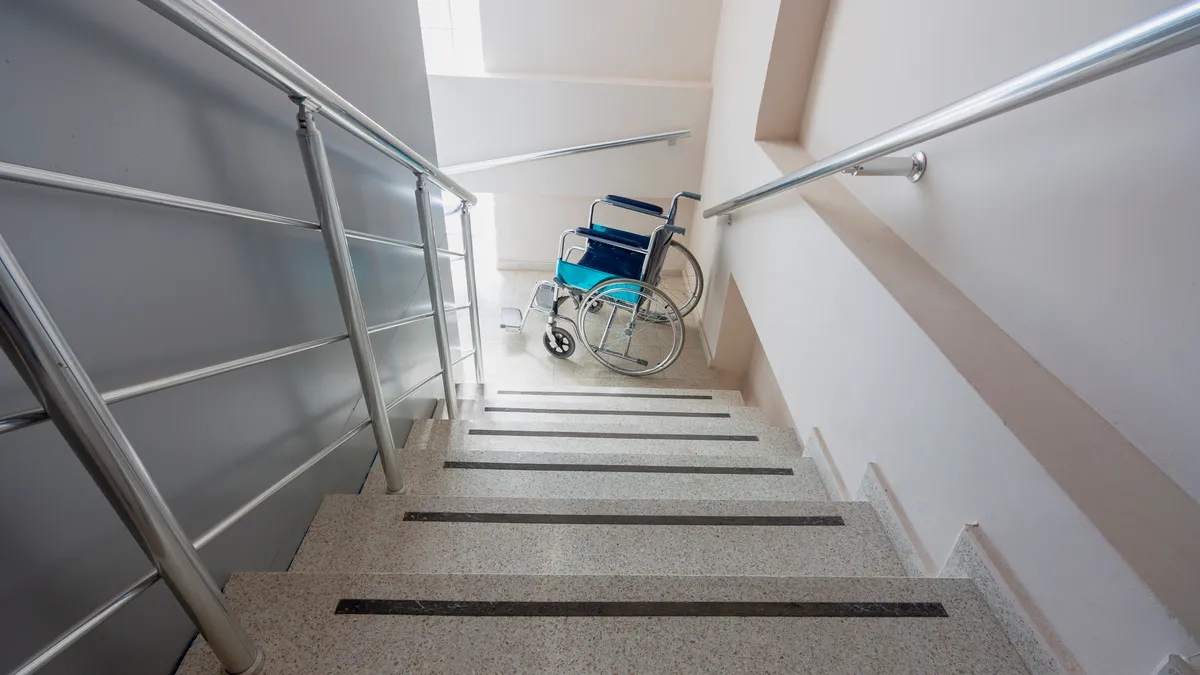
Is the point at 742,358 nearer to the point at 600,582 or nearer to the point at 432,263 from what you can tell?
the point at 432,263

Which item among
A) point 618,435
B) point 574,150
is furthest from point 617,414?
point 574,150

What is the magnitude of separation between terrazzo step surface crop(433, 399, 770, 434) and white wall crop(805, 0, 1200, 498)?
1.17 meters

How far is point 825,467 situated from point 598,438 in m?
0.83

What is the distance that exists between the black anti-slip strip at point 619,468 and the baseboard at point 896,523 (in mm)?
296

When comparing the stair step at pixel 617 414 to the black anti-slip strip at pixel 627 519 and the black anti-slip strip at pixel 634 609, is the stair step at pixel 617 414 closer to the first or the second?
the black anti-slip strip at pixel 627 519

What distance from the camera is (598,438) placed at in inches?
75.0

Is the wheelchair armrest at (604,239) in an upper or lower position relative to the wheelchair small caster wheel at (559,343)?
upper

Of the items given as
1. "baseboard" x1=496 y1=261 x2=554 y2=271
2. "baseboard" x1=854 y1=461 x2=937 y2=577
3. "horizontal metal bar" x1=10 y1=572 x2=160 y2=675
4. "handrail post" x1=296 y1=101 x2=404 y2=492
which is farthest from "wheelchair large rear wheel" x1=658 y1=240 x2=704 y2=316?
"horizontal metal bar" x1=10 y1=572 x2=160 y2=675

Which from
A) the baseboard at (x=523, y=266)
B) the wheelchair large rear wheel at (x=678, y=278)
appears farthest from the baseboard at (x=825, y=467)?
the baseboard at (x=523, y=266)

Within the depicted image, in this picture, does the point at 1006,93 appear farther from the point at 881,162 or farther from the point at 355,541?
the point at 355,541

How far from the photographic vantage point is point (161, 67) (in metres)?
0.67

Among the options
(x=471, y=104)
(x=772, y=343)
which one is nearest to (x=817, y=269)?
(x=772, y=343)

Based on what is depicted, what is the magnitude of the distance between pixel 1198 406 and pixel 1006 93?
518mm

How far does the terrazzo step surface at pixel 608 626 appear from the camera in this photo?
2.17ft
